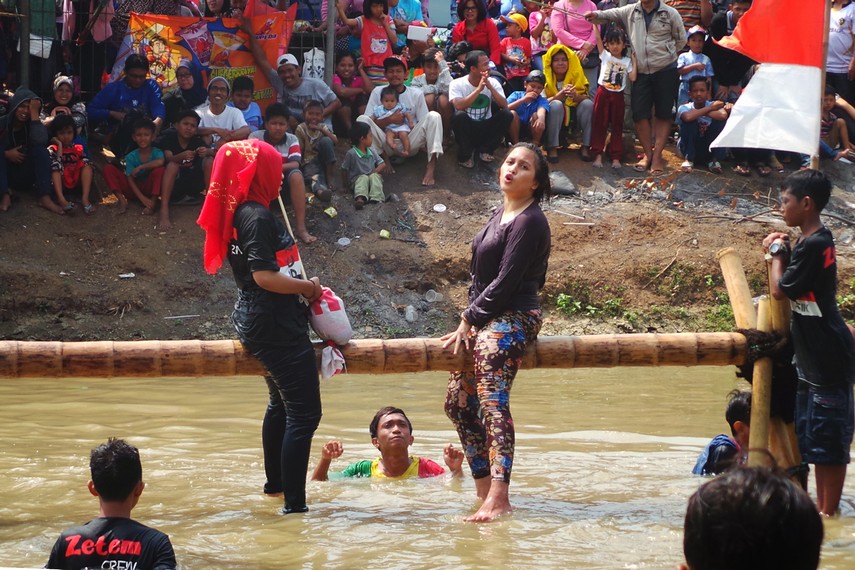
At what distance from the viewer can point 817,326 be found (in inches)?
237

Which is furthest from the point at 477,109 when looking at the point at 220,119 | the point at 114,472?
the point at 114,472

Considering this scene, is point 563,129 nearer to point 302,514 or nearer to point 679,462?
point 679,462

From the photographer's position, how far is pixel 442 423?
9.45 m

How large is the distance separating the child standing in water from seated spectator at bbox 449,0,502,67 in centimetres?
162

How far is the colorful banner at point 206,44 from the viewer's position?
14070 millimetres

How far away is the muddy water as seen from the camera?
5.68m

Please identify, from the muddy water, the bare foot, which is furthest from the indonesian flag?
the bare foot

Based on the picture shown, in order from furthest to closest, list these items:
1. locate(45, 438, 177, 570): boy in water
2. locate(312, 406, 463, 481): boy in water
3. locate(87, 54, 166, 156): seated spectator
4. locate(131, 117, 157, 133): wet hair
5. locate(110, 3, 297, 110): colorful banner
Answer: locate(110, 3, 297, 110): colorful banner < locate(87, 54, 166, 156): seated spectator < locate(131, 117, 157, 133): wet hair < locate(312, 406, 463, 481): boy in water < locate(45, 438, 177, 570): boy in water

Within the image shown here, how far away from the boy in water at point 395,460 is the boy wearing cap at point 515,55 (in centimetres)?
870

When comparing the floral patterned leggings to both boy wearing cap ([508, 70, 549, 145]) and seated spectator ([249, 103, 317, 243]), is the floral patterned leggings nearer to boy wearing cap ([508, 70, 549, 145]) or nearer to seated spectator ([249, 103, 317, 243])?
seated spectator ([249, 103, 317, 243])

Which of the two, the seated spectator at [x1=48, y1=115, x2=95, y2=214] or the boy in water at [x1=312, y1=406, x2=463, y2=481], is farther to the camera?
the seated spectator at [x1=48, y1=115, x2=95, y2=214]

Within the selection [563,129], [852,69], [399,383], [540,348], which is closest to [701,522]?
[540,348]

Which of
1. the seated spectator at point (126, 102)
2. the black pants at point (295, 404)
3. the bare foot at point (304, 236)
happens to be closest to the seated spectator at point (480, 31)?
the bare foot at point (304, 236)

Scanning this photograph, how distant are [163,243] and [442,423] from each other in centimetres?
533
